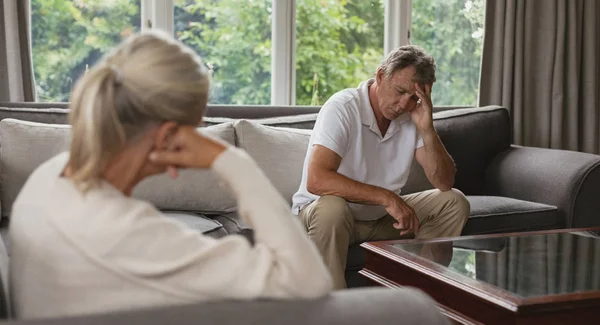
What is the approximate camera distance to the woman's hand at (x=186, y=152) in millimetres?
1090

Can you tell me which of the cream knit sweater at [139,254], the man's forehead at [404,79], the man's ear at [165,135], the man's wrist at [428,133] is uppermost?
the man's ear at [165,135]

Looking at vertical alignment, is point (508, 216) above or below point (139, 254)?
below

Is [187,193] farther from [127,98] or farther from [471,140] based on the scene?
[127,98]

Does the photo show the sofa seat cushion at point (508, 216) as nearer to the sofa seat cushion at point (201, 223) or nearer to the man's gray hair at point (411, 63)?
the man's gray hair at point (411, 63)

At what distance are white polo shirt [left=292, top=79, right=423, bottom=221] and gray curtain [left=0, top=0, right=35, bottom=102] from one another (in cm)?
136

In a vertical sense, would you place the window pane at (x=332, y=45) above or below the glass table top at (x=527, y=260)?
above

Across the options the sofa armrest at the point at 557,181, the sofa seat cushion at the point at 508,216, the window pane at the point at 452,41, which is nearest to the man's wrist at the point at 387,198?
the sofa seat cushion at the point at 508,216

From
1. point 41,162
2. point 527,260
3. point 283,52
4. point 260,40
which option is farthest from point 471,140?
point 41,162

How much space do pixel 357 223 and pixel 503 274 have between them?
2.83 feet

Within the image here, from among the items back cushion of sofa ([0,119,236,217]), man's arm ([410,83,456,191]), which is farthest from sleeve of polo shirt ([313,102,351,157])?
back cushion of sofa ([0,119,236,217])

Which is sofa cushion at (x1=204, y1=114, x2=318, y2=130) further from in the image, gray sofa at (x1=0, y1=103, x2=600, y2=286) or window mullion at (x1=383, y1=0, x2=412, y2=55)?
window mullion at (x1=383, y1=0, x2=412, y2=55)

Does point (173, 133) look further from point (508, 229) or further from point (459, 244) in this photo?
point (508, 229)

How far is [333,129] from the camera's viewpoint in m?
2.89

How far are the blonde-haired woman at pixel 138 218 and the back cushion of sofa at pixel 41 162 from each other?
6.29 feet
